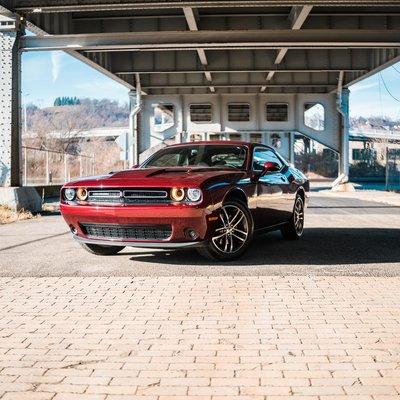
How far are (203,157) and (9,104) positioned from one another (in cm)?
883

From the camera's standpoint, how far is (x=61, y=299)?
4.56 metres

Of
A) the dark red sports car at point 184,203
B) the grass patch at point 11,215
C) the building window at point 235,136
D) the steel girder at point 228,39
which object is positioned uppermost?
the steel girder at point 228,39

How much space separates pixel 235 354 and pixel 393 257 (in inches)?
160

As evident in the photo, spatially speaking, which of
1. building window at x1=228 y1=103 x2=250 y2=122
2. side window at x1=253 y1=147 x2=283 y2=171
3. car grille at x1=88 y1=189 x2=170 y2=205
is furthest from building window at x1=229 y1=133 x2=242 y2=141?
car grille at x1=88 y1=189 x2=170 y2=205

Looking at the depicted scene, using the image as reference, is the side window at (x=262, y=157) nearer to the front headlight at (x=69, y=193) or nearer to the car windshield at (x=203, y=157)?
the car windshield at (x=203, y=157)

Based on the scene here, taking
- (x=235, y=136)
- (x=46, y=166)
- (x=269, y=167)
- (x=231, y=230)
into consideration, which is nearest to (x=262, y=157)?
(x=269, y=167)

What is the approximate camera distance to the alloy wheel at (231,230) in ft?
19.5

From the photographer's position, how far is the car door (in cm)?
A: 681

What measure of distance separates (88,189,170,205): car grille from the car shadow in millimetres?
921

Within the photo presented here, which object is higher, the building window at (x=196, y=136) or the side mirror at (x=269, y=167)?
the building window at (x=196, y=136)

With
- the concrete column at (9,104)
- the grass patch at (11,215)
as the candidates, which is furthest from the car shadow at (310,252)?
the concrete column at (9,104)

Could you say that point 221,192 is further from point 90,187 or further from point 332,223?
point 332,223

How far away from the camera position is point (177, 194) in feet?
18.4

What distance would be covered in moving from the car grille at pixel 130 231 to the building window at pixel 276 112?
29.5 m
